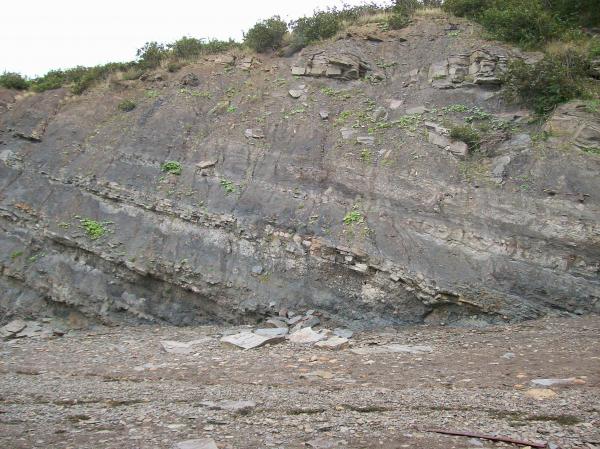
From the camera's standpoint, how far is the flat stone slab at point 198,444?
17.9 feet

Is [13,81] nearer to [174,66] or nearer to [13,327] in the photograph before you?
[174,66]

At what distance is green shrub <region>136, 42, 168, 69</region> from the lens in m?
18.2

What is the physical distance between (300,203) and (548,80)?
6849 mm

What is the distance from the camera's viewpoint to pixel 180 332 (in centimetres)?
1163

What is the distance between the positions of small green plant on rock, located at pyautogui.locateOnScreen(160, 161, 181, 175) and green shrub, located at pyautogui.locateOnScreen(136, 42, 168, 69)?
560cm

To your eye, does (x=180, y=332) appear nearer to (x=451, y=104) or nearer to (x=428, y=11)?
(x=451, y=104)

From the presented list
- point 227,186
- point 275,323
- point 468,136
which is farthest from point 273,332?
point 468,136

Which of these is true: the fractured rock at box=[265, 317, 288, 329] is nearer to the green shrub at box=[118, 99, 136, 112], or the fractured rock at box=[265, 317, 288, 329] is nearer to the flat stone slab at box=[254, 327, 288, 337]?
the flat stone slab at box=[254, 327, 288, 337]

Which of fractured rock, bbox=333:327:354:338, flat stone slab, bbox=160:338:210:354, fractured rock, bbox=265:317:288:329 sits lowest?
flat stone slab, bbox=160:338:210:354

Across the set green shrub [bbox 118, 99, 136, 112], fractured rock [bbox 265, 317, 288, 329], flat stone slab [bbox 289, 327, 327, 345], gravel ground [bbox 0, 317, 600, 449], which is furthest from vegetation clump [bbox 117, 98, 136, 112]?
flat stone slab [bbox 289, 327, 327, 345]

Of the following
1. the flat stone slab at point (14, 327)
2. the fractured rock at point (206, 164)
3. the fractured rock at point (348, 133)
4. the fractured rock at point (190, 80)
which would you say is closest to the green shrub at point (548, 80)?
the fractured rock at point (348, 133)

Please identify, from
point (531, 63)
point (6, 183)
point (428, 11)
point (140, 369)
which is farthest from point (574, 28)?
point (6, 183)

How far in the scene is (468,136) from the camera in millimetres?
12609

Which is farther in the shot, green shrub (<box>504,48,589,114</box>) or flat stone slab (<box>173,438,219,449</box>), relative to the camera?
green shrub (<box>504,48,589,114</box>)
